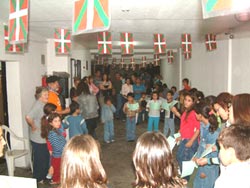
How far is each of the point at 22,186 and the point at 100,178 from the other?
2.08 ft

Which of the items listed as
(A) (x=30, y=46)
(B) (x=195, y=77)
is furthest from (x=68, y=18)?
(B) (x=195, y=77)

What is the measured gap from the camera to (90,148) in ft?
6.06

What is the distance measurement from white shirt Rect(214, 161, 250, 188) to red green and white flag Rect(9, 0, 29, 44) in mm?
2502

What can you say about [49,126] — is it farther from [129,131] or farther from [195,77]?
[195,77]

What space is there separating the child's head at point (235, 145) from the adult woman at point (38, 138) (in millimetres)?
3073

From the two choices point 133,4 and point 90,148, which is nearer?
point 90,148

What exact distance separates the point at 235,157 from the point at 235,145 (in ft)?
0.26

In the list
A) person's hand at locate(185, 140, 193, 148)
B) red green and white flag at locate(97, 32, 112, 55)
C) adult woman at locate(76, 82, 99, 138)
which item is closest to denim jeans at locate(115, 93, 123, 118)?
adult woman at locate(76, 82, 99, 138)

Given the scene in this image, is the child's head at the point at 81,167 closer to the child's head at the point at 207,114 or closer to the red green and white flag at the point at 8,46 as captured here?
the child's head at the point at 207,114

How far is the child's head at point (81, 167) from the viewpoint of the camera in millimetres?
1764

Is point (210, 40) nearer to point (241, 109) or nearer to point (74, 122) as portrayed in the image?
point (74, 122)

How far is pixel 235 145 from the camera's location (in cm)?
185

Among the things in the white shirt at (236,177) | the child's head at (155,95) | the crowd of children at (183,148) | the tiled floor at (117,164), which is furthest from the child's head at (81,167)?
the child's head at (155,95)

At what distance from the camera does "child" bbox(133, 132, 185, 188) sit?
175 cm
